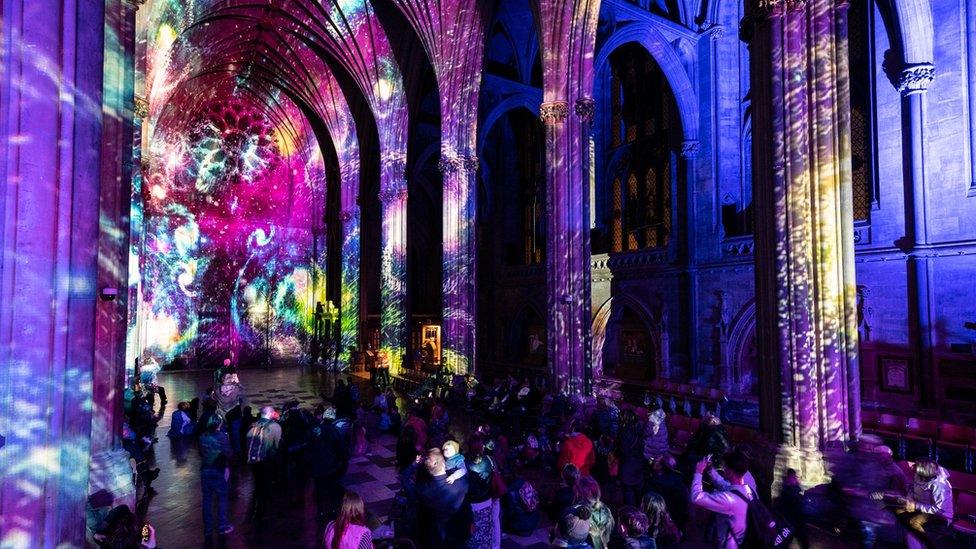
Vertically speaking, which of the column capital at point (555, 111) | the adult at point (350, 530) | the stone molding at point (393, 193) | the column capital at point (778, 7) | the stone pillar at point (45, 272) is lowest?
the adult at point (350, 530)

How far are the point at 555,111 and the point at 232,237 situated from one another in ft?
70.0

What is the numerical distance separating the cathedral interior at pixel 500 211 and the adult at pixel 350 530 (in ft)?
6.70

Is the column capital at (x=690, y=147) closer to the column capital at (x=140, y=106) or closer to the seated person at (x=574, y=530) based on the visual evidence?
the column capital at (x=140, y=106)

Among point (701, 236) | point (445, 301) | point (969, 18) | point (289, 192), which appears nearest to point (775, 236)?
point (969, 18)

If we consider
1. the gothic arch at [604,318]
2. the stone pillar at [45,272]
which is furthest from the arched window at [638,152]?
the stone pillar at [45,272]

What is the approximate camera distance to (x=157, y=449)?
1122cm

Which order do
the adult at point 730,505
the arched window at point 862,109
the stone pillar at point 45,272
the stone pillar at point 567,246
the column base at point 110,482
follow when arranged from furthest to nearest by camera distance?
the arched window at point 862,109 < the stone pillar at point 567,246 < the column base at point 110,482 < the adult at point 730,505 < the stone pillar at point 45,272

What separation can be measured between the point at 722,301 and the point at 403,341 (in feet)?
42.9

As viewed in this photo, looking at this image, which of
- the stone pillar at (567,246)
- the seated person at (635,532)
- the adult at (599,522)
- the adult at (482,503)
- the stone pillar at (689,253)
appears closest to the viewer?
the seated person at (635,532)

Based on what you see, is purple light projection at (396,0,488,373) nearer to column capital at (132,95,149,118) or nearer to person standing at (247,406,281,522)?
column capital at (132,95,149,118)

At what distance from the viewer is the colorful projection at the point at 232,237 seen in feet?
89.0

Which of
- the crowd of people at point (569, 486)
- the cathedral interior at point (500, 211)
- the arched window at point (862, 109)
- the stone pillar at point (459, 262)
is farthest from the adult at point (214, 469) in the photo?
the arched window at point (862, 109)

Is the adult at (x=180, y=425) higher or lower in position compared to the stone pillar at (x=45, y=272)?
lower

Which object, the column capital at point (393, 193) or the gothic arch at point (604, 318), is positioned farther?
the column capital at point (393, 193)
